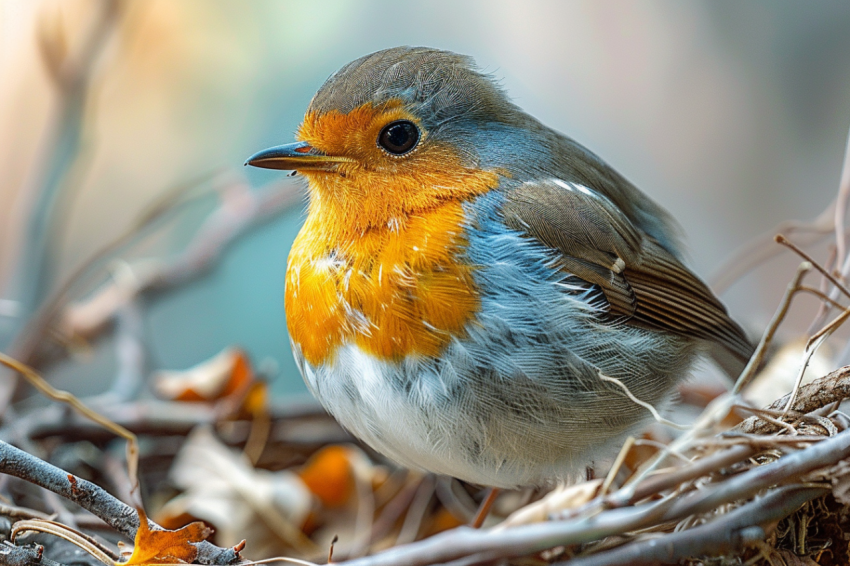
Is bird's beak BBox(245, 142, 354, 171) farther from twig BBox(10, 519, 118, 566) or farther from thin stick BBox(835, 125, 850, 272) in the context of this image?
thin stick BBox(835, 125, 850, 272)

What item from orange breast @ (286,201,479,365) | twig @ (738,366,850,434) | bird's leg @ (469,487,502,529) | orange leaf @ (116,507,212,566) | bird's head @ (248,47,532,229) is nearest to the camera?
orange leaf @ (116,507,212,566)

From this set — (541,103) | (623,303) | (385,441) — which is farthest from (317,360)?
(541,103)

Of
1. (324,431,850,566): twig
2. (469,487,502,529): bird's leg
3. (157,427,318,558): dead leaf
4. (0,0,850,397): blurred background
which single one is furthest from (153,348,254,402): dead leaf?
(324,431,850,566): twig

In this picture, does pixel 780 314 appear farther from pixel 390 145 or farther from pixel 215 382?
pixel 215 382

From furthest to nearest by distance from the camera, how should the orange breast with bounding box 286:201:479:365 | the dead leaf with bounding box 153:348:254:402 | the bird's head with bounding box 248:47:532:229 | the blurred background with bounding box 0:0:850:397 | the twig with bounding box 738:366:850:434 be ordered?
the blurred background with bounding box 0:0:850:397 → the dead leaf with bounding box 153:348:254:402 → the bird's head with bounding box 248:47:532:229 → the orange breast with bounding box 286:201:479:365 → the twig with bounding box 738:366:850:434

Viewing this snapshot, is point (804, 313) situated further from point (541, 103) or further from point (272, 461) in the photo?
point (272, 461)

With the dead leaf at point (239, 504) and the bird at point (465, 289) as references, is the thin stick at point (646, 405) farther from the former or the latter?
the dead leaf at point (239, 504)

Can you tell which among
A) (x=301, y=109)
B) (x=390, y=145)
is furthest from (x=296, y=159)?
(x=301, y=109)

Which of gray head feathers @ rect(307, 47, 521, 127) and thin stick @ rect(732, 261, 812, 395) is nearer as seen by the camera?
thin stick @ rect(732, 261, 812, 395)
